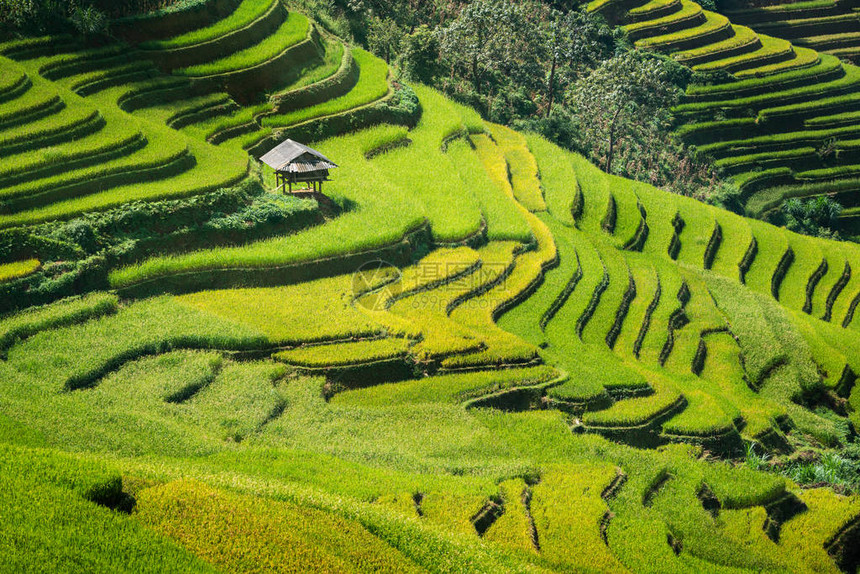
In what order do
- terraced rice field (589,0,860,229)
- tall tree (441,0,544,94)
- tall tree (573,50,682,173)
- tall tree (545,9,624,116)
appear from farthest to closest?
terraced rice field (589,0,860,229) → tall tree (545,9,624,116) → tall tree (573,50,682,173) → tall tree (441,0,544,94)

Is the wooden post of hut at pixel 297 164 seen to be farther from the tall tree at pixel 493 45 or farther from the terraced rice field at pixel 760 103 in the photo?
the terraced rice field at pixel 760 103

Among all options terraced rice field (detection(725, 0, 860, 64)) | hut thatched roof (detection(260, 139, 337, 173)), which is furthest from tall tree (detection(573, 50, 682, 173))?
hut thatched roof (detection(260, 139, 337, 173))

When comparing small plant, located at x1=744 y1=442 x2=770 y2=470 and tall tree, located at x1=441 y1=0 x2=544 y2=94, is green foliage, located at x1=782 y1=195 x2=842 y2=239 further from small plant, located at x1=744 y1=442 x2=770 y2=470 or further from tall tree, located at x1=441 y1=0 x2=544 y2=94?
small plant, located at x1=744 y1=442 x2=770 y2=470

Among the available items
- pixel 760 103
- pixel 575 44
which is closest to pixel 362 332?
pixel 575 44

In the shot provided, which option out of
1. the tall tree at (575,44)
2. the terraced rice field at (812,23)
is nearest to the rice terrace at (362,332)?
the tall tree at (575,44)

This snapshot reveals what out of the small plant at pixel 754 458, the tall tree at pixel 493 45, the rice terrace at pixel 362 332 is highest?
the tall tree at pixel 493 45
